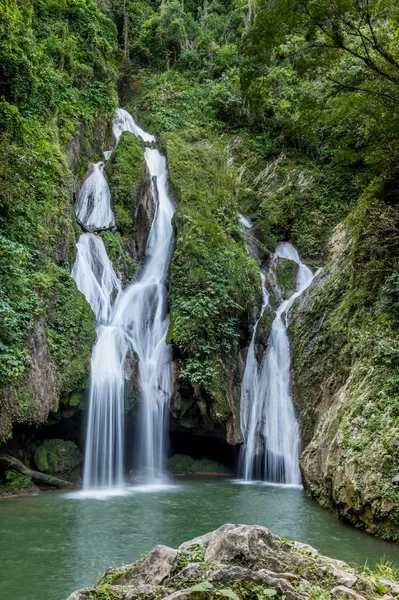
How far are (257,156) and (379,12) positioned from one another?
15541 millimetres

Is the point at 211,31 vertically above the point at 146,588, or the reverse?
the point at 211,31

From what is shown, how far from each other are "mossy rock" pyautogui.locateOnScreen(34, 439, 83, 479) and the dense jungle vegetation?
1.51 meters

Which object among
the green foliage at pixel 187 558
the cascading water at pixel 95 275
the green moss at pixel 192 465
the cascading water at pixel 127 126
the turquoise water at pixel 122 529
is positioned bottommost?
the turquoise water at pixel 122 529

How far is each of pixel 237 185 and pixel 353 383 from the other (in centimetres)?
1383

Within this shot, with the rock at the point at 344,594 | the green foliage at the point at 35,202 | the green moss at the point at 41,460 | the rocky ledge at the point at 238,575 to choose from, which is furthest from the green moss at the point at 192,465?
the rock at the point at 344,594

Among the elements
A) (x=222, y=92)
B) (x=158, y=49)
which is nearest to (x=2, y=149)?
(x=222, y=92)

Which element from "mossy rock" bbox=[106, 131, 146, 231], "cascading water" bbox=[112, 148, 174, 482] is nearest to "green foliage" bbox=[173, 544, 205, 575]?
"cascading water" bbox=[112, 148, 174, 482]

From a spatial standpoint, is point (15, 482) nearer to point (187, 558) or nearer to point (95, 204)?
point (187, 558)

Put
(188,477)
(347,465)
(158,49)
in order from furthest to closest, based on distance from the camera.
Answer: (158,49) < (188,477) < (347,465)

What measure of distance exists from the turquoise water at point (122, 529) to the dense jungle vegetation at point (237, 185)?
3.90 ft

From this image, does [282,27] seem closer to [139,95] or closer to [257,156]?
[257,156]

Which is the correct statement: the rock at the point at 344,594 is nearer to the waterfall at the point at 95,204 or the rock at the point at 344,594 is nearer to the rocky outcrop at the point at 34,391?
the rocky outcrop at the point at 34,391

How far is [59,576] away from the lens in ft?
18.6

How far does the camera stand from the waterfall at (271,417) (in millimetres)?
12930
